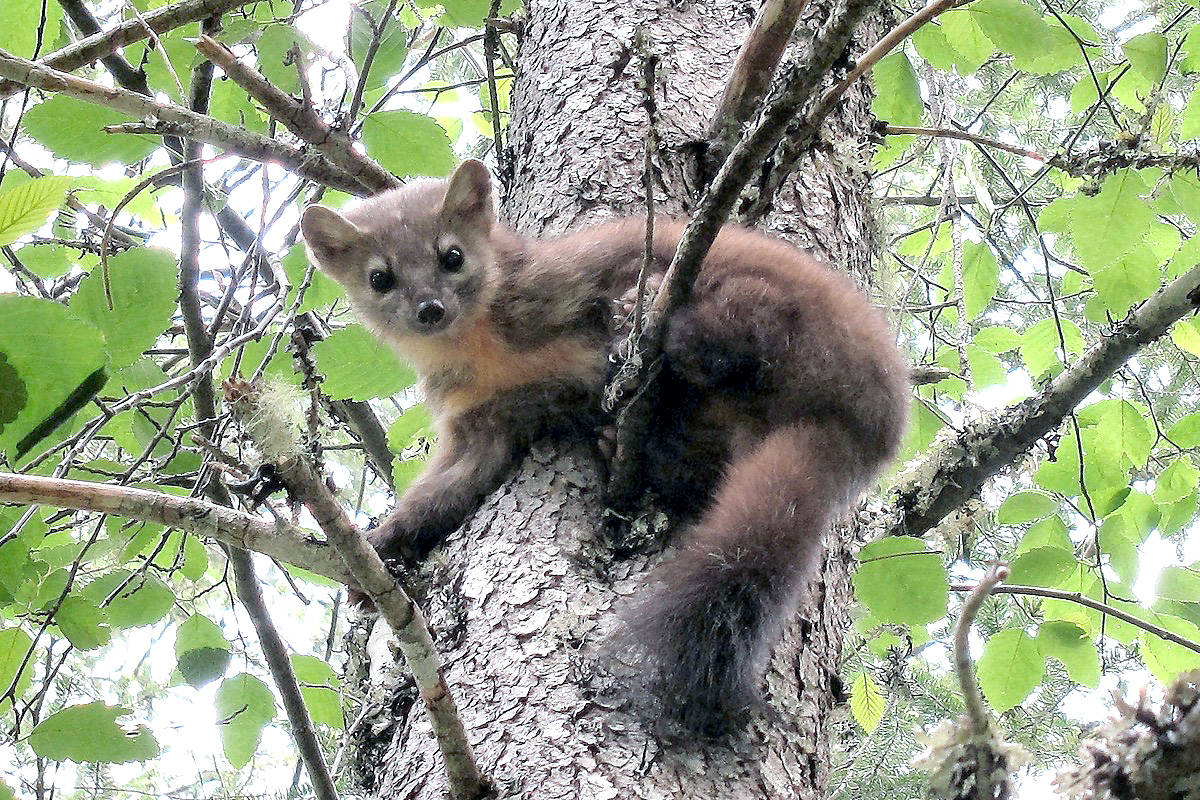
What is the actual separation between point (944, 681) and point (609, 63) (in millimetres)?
4601

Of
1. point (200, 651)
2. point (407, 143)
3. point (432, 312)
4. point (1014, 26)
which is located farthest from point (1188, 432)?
point (200, 651)

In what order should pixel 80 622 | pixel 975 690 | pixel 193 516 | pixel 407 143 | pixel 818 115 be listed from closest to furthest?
pixel 975 690 → pixel 193 516 → pixel 818 115 → pixel 80 622 → pixel 407 143

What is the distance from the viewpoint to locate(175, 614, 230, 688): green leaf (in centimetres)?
326

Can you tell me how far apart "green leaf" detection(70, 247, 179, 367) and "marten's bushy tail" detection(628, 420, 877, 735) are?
3.96 feet

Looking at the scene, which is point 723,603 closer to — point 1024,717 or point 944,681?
point 1024,717

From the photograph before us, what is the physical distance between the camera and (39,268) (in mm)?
3484

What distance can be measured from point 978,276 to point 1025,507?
1.10 meters

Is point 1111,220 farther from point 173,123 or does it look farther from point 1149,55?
point 173,123

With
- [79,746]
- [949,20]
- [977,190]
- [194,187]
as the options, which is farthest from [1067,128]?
[79,746]

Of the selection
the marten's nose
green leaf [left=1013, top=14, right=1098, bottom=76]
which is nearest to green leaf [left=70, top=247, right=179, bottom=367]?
the marten's nose

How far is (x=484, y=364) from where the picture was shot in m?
3.93

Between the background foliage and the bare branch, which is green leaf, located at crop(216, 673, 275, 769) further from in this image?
the bare branch

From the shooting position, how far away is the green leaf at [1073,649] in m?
3.10

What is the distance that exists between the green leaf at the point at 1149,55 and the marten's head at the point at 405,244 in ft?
7.30
